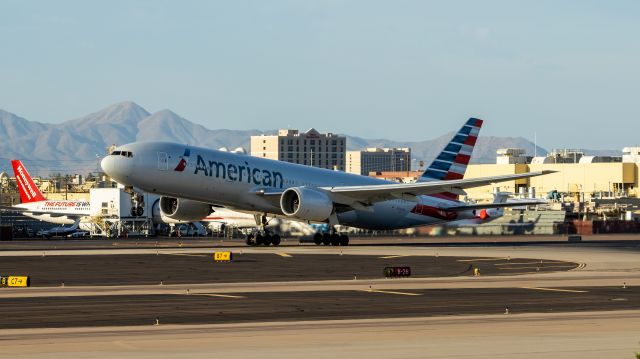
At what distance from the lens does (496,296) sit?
34.9 meters

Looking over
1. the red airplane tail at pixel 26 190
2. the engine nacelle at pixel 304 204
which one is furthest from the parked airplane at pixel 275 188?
the red airplane tail at pixel 26 190

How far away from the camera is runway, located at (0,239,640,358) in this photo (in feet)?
75.7

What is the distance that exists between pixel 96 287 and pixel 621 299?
713 inches

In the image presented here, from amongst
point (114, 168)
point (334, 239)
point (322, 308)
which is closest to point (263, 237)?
point (334, 239)

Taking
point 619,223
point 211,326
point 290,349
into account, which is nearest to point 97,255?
point 211,326

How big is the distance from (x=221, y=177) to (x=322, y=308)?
38.2 metres

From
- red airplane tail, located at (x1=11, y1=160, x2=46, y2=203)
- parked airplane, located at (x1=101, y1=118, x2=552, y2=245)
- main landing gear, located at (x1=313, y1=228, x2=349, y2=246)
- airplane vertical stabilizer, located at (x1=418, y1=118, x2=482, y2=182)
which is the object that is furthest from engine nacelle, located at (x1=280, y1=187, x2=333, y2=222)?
red airplane tail, located at (x1=11, y1=160, x2=46, y2=203)

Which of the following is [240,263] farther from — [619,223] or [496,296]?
[619,223]

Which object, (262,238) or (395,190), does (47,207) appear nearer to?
(262,238)

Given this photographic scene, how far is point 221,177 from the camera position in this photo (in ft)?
226

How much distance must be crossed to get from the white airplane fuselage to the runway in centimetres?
1211

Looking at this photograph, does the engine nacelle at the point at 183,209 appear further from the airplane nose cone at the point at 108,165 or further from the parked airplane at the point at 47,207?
the parked airplane at the point at 47,207

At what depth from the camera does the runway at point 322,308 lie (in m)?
23.1

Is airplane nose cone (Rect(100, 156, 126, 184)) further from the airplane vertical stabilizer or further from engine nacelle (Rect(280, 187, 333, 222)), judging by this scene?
the airplane vertical stabilizer
